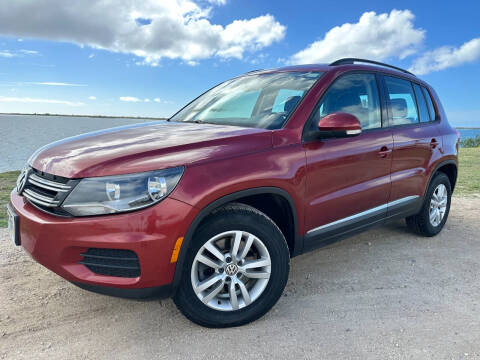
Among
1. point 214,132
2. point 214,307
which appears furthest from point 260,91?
point 214,307

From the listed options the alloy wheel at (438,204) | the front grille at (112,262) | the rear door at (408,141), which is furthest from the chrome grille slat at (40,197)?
the alloy wheel at (438,204)

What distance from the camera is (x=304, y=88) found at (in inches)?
121

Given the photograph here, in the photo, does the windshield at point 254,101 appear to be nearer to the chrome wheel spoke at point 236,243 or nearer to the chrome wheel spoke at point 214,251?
the chrome wheel spoke at point 236,243

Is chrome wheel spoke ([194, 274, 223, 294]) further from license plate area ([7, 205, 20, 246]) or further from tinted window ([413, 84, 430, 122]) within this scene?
tinted window ([413, 84, 430, 122])

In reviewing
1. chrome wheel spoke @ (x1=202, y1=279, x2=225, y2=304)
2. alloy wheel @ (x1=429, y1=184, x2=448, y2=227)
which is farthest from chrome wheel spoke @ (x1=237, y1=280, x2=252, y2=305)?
alloy wheel @ (x1=429, y1=184, x2=448, y2=227)

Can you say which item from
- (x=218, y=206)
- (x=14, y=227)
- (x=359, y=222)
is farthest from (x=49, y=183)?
(x=359, y=222)

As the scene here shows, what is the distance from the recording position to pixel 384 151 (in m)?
3.42

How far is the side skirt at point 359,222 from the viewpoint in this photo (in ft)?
9.74

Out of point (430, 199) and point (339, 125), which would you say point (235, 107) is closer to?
point (339, 125)

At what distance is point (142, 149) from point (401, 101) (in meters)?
2.81

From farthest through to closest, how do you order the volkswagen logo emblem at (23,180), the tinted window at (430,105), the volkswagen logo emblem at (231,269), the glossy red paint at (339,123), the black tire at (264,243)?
1. the tinted window at (430,105)
2. the glossy red paint at (339,123)
3. the volkswagen logo emblem at (23,180)
4. the volkswagen logo emblem at (231,269)
5. the black tire at (264,243)

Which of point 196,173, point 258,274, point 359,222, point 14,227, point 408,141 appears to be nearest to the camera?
point 196,173

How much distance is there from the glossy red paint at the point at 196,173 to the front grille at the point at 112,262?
0.04 metres

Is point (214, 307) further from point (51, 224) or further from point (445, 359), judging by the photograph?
point (445, 359)
